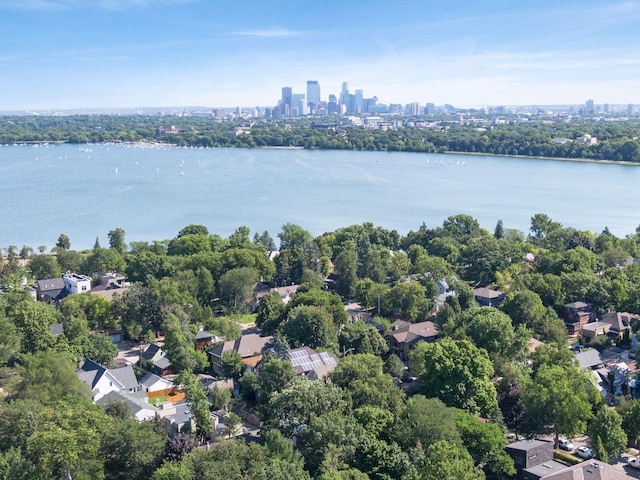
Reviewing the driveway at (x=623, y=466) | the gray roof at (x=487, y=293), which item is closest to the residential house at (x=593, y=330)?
the gray roof at (x=487, y=293)

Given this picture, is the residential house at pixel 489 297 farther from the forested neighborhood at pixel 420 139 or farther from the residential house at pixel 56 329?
the forested neighborhood at pixel 420 139

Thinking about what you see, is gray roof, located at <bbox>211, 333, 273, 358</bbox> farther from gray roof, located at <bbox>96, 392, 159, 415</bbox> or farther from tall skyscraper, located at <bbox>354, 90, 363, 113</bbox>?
tall skyscraper, located at <bbox>354, 90, 363, 113</bbox>

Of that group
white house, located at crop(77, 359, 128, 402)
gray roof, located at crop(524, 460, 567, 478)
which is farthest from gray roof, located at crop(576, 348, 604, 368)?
white house, located at crop(77, 359, 128, 402)

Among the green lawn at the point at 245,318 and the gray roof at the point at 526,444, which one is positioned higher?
the gray roof at the point at 526,444

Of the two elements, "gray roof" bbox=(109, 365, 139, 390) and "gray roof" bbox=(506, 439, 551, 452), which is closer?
"gray roof" bbox=(506, 439, 551, 452)

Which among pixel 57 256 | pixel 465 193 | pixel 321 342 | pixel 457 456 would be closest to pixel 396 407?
pixel 457 456

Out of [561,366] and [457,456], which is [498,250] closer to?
[561,366]
